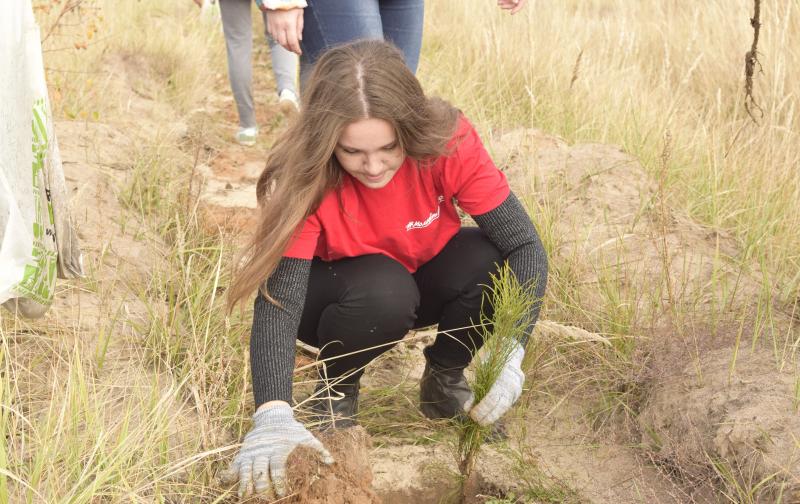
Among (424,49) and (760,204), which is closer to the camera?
(760,204)

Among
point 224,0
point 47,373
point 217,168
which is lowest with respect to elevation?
point 217,168

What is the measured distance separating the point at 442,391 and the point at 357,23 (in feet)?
3.50

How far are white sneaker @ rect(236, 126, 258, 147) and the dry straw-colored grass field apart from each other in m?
0.09

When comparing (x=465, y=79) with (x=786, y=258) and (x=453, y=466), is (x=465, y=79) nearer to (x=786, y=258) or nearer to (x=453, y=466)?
(x=786, y=258)

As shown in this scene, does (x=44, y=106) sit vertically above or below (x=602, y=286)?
above

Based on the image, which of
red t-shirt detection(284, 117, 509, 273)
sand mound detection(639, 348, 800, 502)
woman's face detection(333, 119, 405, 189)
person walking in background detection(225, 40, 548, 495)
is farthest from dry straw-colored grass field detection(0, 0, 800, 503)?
woman's face detection(333, 119, 405, 189)

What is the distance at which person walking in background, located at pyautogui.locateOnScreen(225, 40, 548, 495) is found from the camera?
6.31ft

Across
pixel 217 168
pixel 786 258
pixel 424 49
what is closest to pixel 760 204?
pixel 786 258

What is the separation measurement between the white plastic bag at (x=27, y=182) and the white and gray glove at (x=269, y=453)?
1.90 ft

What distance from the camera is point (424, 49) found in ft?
18.1

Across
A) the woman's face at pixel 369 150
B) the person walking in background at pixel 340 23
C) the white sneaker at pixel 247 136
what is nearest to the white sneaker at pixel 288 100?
the white sneaker at pixel 247 136

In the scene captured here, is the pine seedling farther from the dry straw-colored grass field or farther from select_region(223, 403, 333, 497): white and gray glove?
select_region(223, 403, 333, 497): white and gray glove

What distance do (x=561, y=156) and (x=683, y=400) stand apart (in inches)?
59.9

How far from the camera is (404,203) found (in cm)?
220
